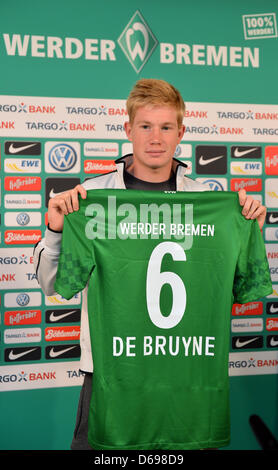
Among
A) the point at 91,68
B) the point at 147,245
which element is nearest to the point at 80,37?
the point at 91,68

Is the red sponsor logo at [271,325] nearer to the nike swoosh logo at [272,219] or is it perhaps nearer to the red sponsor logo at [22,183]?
the nike swoosh logo at [272,219]

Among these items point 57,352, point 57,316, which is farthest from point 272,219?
point 57,352

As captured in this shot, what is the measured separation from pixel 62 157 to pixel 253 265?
1413 mm

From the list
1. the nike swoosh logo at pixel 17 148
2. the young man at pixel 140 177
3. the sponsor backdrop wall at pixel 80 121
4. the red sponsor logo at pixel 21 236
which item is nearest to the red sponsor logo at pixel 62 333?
Result: the sponsor backdrop wall at pixel 80 121

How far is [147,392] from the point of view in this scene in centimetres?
172

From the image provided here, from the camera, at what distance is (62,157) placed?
265cm

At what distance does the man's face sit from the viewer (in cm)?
189

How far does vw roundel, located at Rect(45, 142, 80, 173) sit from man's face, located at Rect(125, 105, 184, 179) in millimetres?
814

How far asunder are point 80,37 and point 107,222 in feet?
4.72

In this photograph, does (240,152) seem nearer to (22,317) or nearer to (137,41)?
(137,41)

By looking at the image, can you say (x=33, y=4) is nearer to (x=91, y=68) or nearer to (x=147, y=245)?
(x=91, y=68)
